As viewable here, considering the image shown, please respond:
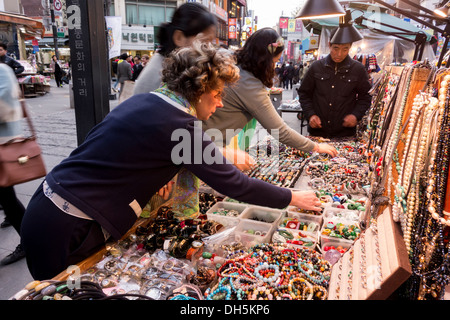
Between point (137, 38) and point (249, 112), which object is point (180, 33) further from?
point (137, 38)

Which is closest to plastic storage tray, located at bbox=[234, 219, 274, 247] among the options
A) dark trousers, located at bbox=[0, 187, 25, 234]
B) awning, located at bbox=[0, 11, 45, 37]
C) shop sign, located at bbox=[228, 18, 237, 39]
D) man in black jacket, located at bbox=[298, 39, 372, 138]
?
man in black jacket, located at bbox=[298, 39, 372, 138]

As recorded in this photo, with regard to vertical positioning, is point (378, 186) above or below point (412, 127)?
below

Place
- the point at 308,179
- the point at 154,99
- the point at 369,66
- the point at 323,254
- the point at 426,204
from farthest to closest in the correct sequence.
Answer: the point at 369,66 → the point at 308,179 → the point at 323,254 → the point at 154,99 → the point at 426,204

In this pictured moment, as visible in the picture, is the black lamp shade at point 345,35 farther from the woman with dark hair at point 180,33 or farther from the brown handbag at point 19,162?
the brown handbag at point 19,162

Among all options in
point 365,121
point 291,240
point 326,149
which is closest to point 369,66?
point 365,121

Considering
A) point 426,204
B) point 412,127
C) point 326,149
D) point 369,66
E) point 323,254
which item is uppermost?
point 369,66

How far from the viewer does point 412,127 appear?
1.12m

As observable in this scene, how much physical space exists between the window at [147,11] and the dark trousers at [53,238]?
92.2ft

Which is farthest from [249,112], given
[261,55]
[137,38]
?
[137,38]

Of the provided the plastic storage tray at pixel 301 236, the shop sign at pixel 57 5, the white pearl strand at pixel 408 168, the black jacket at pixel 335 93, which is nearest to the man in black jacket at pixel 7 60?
the black jacket at pixel 335 93

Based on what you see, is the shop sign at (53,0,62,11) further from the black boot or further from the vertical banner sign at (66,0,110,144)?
the black boot

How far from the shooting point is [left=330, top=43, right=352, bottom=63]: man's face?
330cm
